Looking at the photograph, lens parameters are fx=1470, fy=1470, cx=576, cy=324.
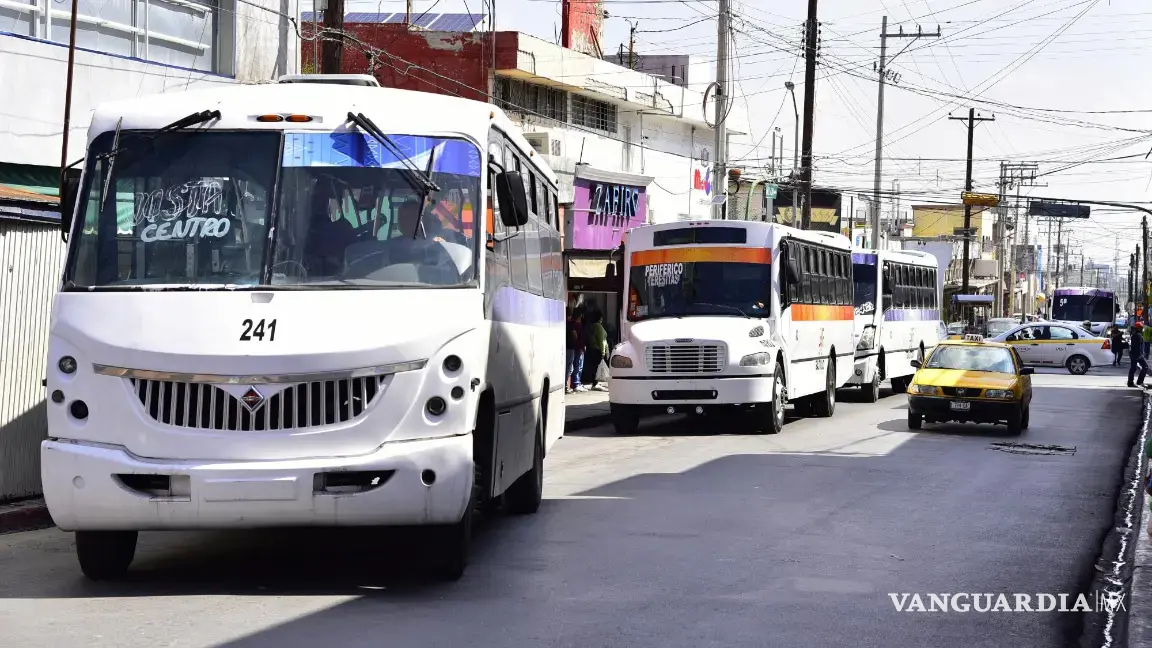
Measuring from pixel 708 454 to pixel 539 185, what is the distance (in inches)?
250

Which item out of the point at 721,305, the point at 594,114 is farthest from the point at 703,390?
the point at 594,114

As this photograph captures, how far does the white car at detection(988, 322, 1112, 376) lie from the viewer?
50.2m

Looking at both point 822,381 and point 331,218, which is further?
point 822,381

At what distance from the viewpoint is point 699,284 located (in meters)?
22.3

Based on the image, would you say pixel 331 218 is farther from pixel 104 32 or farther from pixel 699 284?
pixel 699 284

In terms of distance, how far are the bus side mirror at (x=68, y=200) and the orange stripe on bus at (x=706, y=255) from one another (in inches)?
549

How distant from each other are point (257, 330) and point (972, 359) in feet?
58.5

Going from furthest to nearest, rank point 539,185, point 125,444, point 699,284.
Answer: point 699,284 < point 539,185 < point 125,444

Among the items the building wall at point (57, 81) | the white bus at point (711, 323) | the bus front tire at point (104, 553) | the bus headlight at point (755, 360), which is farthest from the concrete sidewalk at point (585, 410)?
the bus front tire at point (104, 553)

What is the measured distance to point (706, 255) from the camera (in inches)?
883

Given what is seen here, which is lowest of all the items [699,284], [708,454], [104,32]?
[708,454]

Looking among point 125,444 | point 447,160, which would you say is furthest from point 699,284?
point 125,444

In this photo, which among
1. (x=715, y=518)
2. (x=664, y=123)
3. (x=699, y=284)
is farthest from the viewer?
(x=664, y=123)

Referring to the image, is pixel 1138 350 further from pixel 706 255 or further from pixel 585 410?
pixel 706 255
